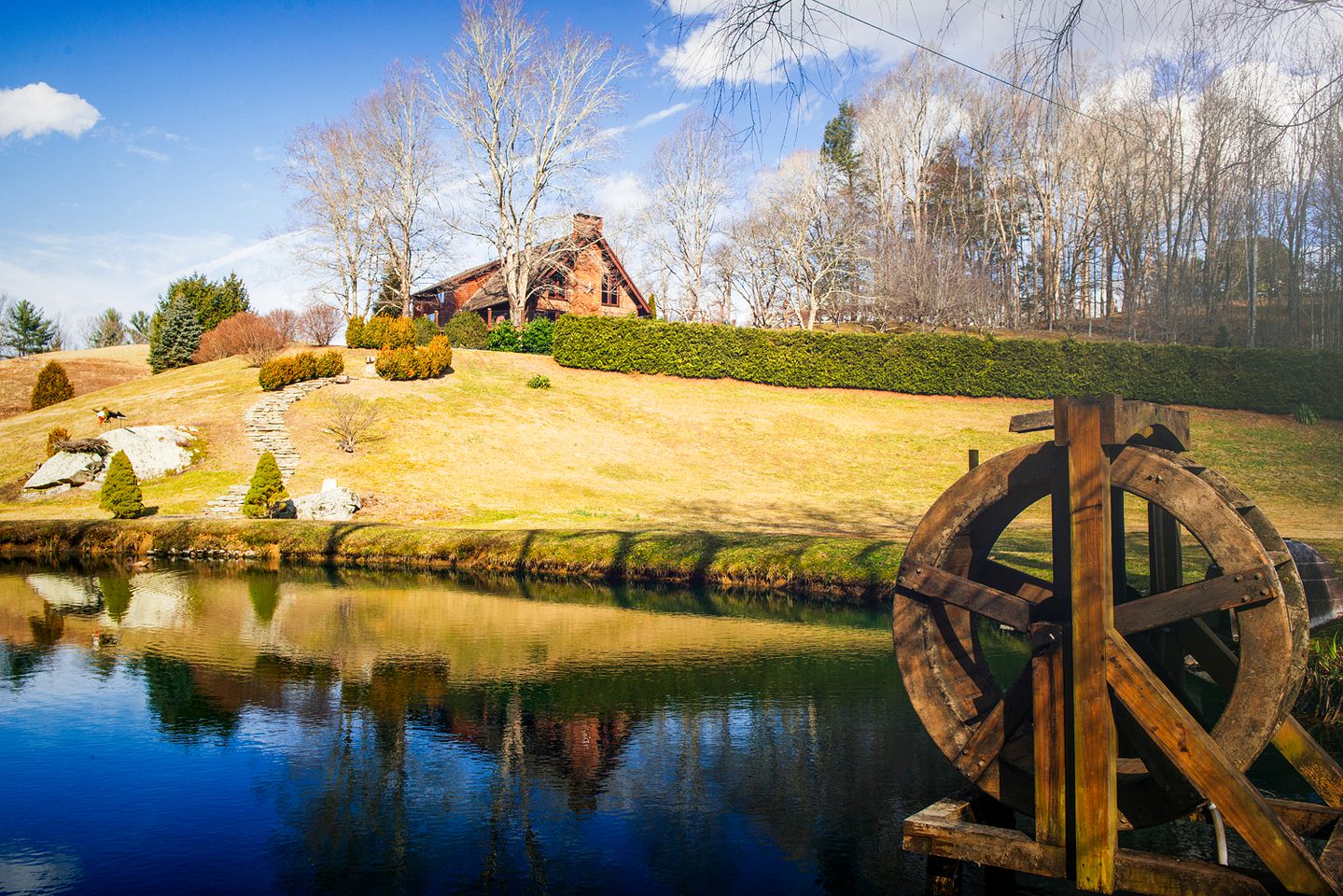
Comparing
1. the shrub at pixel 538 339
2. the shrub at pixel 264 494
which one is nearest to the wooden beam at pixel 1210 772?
the shrub at pixel 264 494

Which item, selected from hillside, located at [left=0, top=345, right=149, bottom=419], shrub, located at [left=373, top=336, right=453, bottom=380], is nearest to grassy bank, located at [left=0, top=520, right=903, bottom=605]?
shrub, located at [left=373, top=336, right=453, bottom=380]

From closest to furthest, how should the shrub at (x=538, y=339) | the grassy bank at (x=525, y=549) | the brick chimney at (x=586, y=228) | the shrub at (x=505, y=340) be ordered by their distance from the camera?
the grassy bank at (x=525, y=549) < the shrub at (x=538, y=339) < the shrub at (x=505, y=340) < the brick chimney at (x=586, y=228)

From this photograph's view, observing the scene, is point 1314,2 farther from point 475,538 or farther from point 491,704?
point 475,538

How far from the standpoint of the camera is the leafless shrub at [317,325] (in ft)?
149

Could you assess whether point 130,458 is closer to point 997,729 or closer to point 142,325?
point 997,729

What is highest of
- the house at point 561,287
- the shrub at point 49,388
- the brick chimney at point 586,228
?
the brick chimney at point 586,228

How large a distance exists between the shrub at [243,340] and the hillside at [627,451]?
5.14ft

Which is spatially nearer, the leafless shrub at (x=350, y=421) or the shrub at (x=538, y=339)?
the leafless shrub at (x=350, y=421)

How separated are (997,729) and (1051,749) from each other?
41cm

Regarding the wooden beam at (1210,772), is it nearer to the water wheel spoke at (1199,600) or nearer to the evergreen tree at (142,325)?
the water wheel spoke at (1199,600)

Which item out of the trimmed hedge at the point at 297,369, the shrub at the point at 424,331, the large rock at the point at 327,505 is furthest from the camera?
the shrub at the point at 424,331

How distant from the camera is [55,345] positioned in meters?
71.7

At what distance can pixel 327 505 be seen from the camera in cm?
2319

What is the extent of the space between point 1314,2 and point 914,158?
188 feet
